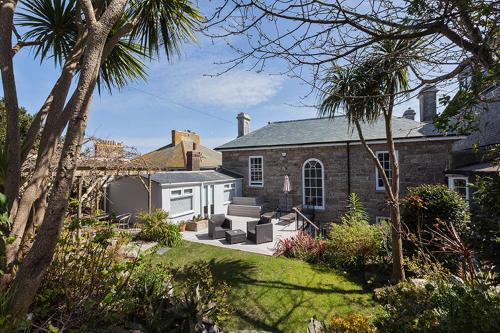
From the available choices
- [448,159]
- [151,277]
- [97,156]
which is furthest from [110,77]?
[448,159]

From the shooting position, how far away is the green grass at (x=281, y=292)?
5.10m

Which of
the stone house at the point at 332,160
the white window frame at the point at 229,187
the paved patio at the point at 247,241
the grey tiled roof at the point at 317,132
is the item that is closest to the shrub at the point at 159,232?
the paved patio at the point at 247,241

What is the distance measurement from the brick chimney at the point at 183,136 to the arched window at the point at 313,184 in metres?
15.9

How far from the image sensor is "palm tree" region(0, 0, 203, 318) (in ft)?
6.10

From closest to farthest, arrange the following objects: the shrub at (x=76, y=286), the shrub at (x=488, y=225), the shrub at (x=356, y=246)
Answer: the shrub at (x=488, y=225) → the shrub at (x=76, y=286) → the shrub at (x=356, y=246)

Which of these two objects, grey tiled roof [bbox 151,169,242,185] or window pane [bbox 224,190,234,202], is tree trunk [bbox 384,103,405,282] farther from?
window pane [bbox 224,190,234,202]

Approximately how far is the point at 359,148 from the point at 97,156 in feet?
40.4

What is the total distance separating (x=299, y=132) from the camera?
16.2 m

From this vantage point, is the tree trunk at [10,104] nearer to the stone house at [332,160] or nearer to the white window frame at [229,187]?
the stone house at [332,160]

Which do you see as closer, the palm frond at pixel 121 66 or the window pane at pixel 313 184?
the palm frond at pixel 121 66

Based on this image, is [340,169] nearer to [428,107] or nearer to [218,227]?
[428,107]

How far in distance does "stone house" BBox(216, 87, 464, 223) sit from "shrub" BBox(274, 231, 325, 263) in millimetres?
4012

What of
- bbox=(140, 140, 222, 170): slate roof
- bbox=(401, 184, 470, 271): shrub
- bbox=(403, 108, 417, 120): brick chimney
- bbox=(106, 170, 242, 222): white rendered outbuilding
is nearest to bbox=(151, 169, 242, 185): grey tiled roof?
bbox=(106, 170, 242, 222): white rendered outbuilding

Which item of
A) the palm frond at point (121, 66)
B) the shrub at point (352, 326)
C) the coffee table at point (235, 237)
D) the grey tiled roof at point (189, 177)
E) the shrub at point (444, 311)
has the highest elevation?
the palm frond at point (121, 66)
